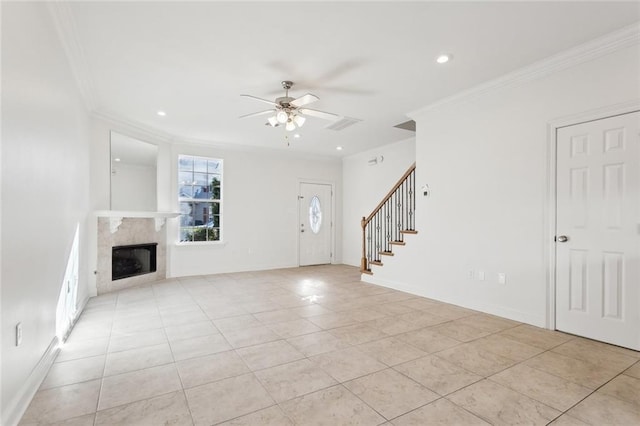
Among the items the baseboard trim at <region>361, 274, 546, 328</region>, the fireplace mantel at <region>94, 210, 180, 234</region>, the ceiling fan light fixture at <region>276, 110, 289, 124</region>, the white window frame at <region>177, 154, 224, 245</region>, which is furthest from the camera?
the white window frame at <region>177, 154, 224, 245</region>

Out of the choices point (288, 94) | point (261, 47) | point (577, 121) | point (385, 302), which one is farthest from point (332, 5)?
point (385, 302)

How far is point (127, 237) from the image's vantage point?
17.8 feet

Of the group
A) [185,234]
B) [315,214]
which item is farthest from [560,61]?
[185,234]

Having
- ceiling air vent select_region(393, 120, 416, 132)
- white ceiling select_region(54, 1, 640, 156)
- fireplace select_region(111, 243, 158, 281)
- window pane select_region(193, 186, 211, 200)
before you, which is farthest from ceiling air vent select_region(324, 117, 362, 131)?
fireplace select_region(111, 243, 158, 281)

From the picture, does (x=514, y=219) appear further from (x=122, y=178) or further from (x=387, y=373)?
(x=122, y=178)

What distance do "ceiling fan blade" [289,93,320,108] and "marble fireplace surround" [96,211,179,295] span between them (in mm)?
3489

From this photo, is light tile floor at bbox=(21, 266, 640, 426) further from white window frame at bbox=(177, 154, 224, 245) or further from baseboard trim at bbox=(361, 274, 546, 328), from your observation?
white window frame at bbox=(177, 154, 224, 245)

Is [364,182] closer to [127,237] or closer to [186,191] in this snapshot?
[186,191]

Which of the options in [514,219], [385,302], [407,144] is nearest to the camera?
[514,219]

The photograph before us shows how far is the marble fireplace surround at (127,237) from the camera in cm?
497

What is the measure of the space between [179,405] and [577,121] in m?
4.23

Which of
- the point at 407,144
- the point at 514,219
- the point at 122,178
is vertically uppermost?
the point at 407,144

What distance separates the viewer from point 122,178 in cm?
675

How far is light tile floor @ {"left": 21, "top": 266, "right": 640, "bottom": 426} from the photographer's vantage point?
1.89 meters
